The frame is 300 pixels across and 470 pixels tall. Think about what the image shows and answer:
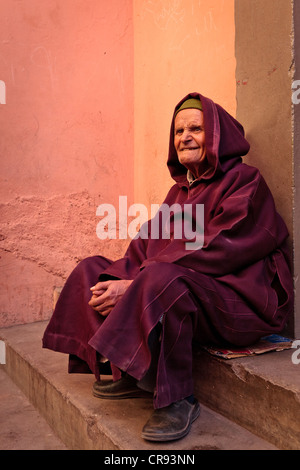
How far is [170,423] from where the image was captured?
5.76 feet

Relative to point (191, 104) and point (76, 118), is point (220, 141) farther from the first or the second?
point (76, 118)

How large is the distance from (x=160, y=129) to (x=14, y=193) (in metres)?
1.32

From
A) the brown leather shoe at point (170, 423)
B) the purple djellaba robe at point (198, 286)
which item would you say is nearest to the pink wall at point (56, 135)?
the purple djellaba robe at point (198, 286)

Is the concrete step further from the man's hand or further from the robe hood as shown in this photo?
the robe hood

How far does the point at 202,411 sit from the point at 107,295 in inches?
26.4

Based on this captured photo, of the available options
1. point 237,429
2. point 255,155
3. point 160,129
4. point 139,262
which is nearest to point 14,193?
point 160,129

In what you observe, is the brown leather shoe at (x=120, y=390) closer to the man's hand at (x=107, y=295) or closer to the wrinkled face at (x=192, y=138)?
the man's hand at (x=107, y=295)

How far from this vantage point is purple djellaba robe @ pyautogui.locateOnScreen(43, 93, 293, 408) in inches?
69.5

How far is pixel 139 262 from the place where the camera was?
2.52m

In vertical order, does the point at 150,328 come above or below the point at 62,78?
below

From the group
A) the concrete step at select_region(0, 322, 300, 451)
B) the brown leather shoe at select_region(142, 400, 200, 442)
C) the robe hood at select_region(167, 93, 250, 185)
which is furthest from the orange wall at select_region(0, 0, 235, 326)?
the brown leather shoe at select_region(142, 400, 200, 442)

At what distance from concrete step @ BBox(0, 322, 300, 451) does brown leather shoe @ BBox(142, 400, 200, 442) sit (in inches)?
1.2

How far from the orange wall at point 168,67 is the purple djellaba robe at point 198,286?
33.7 inches
